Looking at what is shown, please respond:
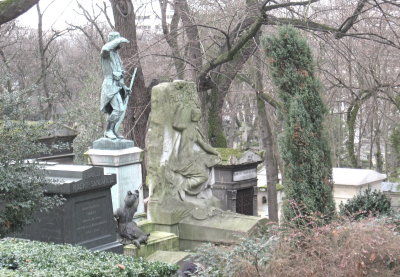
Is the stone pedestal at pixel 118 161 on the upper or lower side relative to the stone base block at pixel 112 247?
upper

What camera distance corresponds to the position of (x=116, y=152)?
11.5 metres

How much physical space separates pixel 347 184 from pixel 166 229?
10999 mm

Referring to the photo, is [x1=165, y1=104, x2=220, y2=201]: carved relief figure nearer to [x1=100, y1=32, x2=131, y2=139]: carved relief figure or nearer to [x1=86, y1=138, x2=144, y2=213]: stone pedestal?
[x1=86, y1=138, x2=144, y2=213]: stone pedestal

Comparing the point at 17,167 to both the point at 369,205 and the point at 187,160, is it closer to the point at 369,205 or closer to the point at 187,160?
the point at 187,160

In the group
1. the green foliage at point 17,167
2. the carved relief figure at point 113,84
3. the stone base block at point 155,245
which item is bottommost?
the stone base block at point 155,245

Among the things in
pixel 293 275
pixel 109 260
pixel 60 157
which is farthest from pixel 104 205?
pixel 60 157

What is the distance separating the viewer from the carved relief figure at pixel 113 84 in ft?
37.6

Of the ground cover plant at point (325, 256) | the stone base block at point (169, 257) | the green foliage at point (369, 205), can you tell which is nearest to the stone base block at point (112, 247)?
the stone base block at point (169, 257)

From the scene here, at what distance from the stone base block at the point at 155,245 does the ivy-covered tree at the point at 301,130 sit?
207 cm

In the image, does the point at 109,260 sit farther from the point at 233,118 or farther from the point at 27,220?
the point at 233,118

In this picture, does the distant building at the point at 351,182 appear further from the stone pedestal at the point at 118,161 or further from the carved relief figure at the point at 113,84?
the carved relief figure at the point at 113,84

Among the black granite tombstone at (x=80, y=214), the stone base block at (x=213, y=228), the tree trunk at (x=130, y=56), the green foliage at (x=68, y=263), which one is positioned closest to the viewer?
the green foliage at (x=68, y=263)

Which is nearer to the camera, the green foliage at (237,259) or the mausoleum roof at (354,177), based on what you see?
the green foliage at (237,259)

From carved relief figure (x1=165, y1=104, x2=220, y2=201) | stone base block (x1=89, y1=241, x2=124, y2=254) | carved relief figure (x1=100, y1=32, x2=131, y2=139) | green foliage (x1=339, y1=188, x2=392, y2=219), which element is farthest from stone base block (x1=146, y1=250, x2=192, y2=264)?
green foliage (x1=339, y1=188, x2=392, y2=219)
